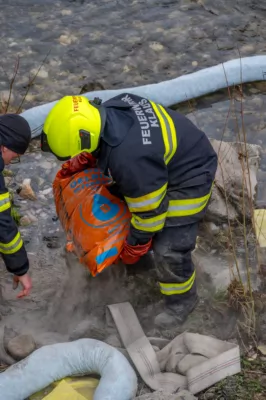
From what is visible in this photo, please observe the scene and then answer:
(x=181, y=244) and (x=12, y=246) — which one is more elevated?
(x=12, y=246)

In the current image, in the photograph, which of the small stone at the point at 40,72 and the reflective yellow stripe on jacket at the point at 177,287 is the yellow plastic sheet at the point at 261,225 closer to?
the reflective yellow stripe on jacket at the point at 177,287

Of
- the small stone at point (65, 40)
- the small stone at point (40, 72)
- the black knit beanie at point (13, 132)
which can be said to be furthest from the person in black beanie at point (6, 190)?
the small stone at point (65, 40)

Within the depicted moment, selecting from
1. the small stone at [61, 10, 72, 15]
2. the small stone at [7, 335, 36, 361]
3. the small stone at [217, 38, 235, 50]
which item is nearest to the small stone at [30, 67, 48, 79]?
the small stone at [61, 10, 72, 15]

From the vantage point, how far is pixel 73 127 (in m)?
3.23

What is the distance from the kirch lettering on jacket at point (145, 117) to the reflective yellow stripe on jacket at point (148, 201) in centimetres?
27

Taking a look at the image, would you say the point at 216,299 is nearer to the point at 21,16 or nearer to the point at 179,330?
the point at 179,330

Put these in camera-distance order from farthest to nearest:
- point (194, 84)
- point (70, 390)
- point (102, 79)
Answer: point (102, 79) < point (194, 84) < point (70, 390)

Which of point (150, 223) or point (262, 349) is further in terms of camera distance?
point (262, 349)

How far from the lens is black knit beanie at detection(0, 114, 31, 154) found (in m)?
3.51

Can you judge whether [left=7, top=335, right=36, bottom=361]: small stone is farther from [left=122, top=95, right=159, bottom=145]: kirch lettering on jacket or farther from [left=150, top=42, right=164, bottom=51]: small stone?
[left=150, top=42, right=164, bottom=51]: small stone

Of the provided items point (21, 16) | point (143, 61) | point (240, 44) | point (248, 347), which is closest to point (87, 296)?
point (248, 347)

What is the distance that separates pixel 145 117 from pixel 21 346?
1474 millimetres

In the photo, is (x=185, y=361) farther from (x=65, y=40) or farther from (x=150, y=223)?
(x=65, y=40)

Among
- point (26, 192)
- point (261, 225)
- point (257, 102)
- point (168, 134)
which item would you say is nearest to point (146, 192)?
point (168, 134)
